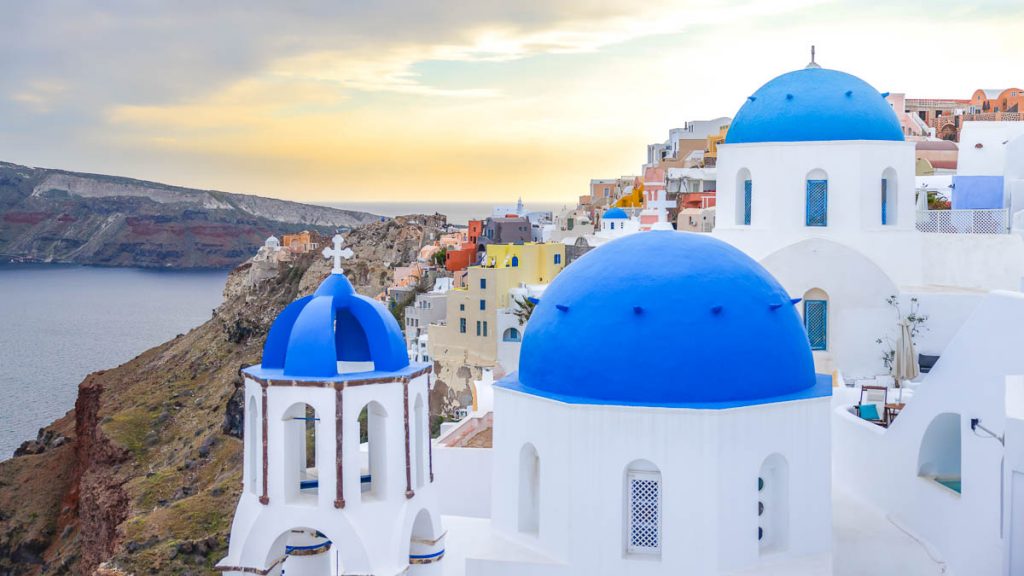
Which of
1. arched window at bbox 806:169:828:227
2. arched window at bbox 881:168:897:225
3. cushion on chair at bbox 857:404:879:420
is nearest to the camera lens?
cushion on chair at bbox 857:404:879:420

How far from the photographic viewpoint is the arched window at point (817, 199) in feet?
65.9

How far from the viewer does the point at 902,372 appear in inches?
706

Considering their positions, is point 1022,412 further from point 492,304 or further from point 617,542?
point 492,304

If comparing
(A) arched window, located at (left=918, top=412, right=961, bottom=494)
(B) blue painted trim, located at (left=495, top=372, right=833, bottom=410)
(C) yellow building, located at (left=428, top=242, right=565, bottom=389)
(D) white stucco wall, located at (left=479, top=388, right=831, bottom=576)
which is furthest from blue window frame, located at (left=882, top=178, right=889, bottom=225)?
(C) yellow building, located at (left=428, top=242, right=565, bottom=389)

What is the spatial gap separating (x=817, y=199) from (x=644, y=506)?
10.0 m

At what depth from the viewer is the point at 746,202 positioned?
2084 cm

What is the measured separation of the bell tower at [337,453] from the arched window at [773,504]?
3.69 m

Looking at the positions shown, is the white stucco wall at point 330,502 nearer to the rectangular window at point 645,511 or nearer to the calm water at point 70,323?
the rectangular window at point 645,511

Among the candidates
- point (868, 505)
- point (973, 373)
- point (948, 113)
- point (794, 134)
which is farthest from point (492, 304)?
point (948, 113)

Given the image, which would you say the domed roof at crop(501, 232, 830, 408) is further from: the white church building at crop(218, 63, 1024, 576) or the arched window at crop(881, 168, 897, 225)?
the arched window at crop(881, 168, 897, 225)

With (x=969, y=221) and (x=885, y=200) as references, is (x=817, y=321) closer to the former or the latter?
(x=885, y=200)

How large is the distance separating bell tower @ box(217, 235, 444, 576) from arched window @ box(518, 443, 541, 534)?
5.81ft

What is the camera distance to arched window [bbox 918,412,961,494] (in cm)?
1379

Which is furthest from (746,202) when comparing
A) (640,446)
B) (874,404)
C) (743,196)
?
(640,446)
